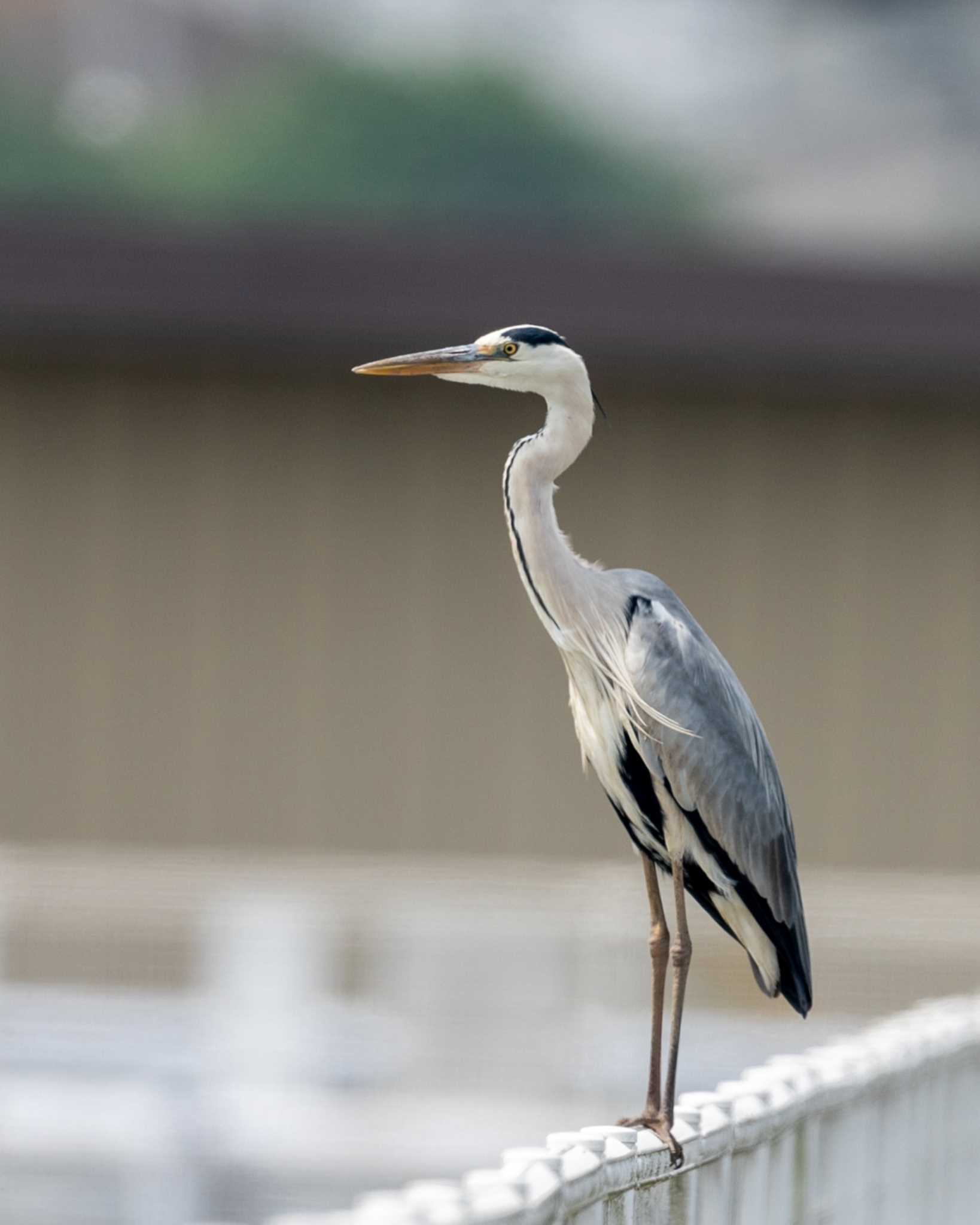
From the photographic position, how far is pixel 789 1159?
292 cm

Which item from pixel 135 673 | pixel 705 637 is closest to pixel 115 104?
pixel 135 673

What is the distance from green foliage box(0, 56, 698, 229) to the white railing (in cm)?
1656

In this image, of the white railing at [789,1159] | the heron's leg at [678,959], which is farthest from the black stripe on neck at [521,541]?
the white railing at [789,1159]

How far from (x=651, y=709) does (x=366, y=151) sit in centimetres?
1880

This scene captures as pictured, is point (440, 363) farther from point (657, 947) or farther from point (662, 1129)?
point (662, 1129)

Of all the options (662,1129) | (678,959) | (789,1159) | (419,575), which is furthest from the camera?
(419,575)

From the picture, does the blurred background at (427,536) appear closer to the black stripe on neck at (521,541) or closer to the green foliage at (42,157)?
the black stripe on neck at (521,541)

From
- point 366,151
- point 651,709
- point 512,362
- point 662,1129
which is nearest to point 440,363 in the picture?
point 512,362

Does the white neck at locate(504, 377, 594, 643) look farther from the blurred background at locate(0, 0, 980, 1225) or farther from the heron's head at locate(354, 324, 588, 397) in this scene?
the blurred background at locate(0, 0, 980, 1225)

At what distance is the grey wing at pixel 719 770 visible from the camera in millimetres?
3227

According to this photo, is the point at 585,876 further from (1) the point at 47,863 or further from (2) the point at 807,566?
(1) the point at 47,863

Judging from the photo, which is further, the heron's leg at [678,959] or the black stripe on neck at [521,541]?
the black stripe on neck at [521,541]

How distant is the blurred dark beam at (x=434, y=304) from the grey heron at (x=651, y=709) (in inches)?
212

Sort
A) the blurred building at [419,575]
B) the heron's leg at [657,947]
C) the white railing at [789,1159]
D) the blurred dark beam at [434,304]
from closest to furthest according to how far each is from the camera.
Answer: the white railing at [789,1159]
the heron's leg at [657,947]
the blurred dark beam at [434,304]
the blurred building at [419,575]
